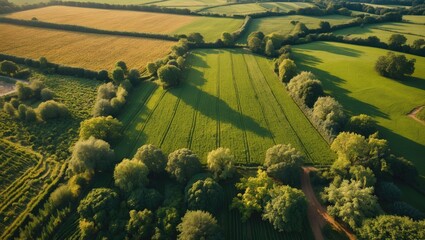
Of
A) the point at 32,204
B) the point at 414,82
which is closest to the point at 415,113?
the point at 414,82

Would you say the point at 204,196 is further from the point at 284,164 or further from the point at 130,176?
the point at 284,164

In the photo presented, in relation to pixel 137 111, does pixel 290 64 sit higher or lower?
higher

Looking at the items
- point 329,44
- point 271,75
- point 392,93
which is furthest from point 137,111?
point 329,44

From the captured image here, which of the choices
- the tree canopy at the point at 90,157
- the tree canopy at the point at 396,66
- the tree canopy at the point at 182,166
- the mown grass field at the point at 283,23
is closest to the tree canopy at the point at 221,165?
the tree canopy at the point at 182,166

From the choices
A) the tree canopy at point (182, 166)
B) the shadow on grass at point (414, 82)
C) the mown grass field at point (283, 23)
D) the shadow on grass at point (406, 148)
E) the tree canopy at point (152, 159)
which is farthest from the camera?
the mown grass field at point (283, 23)

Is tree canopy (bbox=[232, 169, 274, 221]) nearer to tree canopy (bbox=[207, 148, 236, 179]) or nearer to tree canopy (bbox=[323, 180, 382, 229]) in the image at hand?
tree canopy (bbox=[207, 148, 236, 179])

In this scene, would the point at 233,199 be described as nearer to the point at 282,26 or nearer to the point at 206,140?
the point at 206,140

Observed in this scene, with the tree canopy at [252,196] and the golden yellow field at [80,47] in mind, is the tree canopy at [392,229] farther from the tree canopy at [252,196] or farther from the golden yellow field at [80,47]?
the golden yellow field at [80,47]
